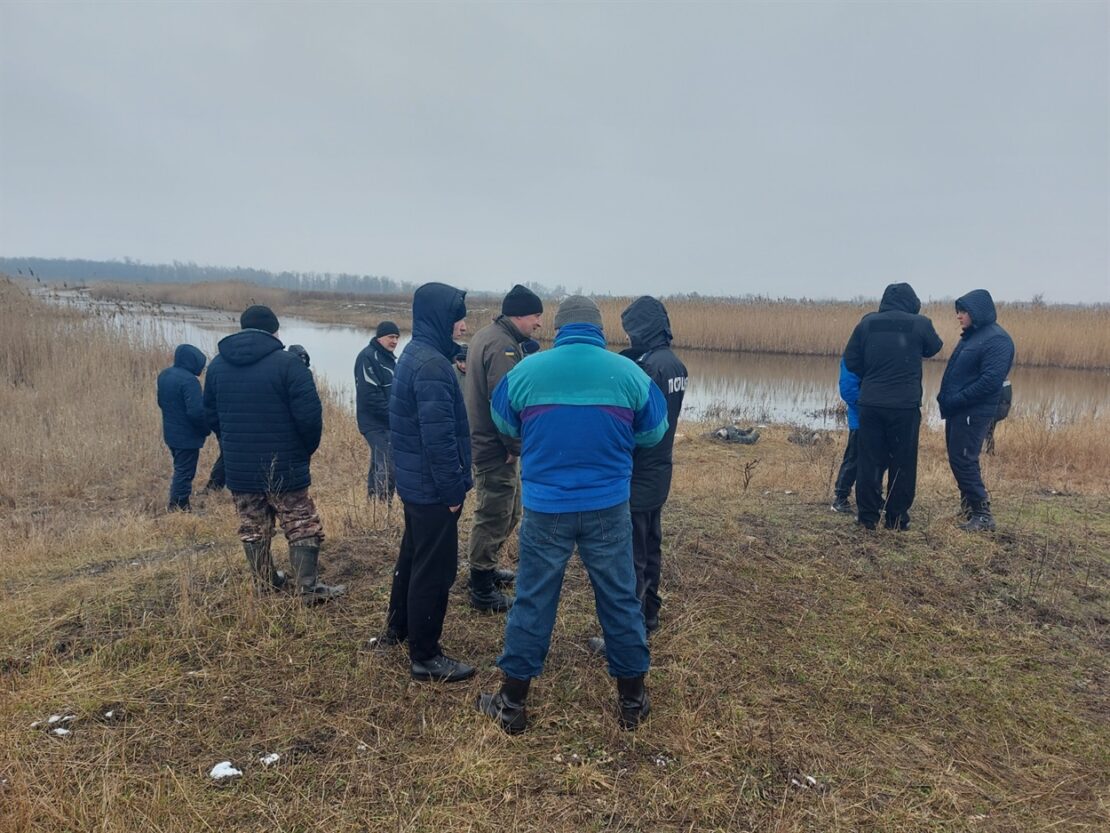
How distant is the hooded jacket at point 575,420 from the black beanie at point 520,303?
1072 millimetres

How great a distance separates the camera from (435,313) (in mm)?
3070

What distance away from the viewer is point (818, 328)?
21375 mm

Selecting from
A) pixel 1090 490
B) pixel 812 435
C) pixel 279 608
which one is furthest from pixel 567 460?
pixel 812 435

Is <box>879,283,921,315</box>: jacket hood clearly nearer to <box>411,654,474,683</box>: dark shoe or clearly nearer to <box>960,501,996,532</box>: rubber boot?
<box>960,501,996,532</box>: rubber boot

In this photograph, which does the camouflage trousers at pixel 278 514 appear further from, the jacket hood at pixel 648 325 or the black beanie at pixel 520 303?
the jacket hood at pixel 648 325

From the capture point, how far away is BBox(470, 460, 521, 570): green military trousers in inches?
147

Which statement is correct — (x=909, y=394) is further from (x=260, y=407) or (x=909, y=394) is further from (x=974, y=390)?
(x=260, y=407)

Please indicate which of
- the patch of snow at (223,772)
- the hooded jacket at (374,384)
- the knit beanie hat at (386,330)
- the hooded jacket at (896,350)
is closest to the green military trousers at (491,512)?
the patch of snow at (223,772)

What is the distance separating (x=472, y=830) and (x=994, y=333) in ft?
17.3

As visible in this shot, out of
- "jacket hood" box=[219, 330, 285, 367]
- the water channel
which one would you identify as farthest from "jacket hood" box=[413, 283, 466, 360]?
the water channel

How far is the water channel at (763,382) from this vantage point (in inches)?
515

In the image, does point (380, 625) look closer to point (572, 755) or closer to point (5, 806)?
point (572, 755)

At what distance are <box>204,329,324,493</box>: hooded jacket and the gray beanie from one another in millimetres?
1627

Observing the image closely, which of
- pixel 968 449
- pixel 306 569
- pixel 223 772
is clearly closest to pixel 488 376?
pixel 306 569
